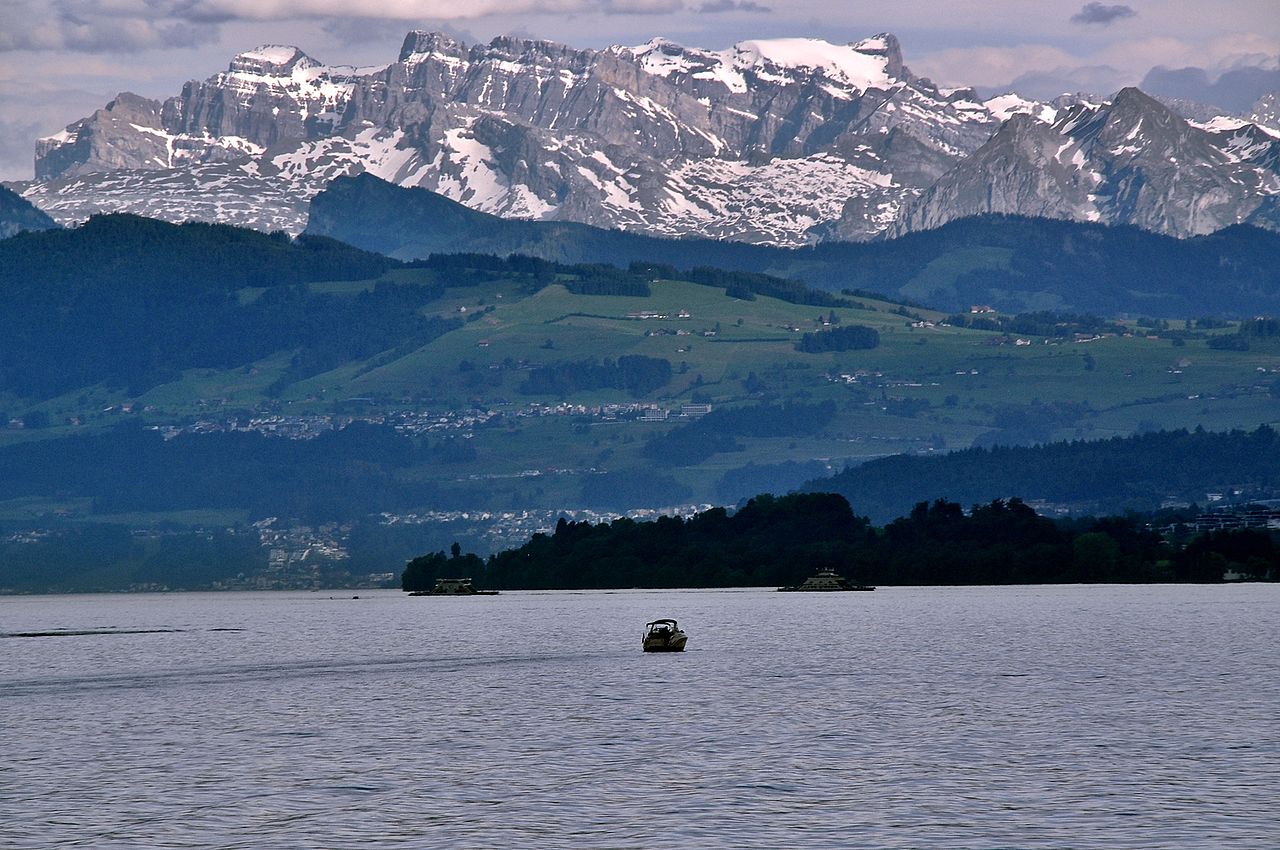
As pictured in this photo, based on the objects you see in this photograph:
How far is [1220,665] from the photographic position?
17025cm

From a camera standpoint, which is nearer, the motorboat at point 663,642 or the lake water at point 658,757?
the lake water at point 658,757

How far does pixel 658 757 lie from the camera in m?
111

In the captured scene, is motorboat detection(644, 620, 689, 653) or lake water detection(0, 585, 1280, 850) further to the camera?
motorboat detection(644, 620, 689, 653)

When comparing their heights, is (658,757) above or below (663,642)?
below

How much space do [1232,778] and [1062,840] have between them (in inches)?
800

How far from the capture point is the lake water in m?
87.7

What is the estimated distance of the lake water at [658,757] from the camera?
8769 centimetres

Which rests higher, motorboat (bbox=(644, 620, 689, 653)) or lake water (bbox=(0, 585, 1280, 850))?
motorboat (bbox=(644, 620, 689, 653))

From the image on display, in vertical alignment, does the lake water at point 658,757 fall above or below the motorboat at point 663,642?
below

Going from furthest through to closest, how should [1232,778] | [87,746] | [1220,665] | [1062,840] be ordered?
[1220,665]
[87,746]
[1232,778]
[1062,840]

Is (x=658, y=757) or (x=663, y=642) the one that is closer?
(x=658, y=757)

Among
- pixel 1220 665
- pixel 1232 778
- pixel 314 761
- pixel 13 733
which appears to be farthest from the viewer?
pixel 1220 665

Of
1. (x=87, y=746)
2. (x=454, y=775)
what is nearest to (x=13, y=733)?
(x=87, y=746)

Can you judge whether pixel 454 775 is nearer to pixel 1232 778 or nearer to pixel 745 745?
pixel 745 745
